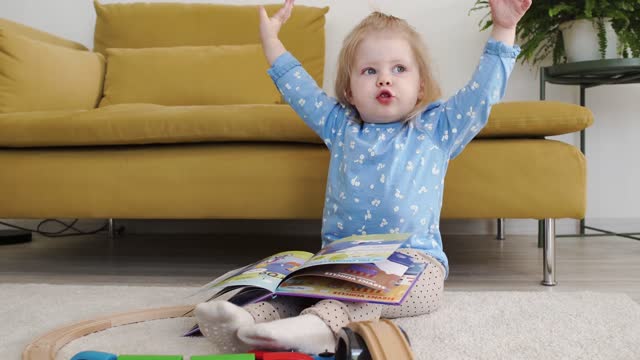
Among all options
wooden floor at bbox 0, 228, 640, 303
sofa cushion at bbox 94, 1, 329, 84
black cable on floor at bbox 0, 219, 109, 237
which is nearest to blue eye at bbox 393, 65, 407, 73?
wooden floor at bbox 0, 228, 640, 303

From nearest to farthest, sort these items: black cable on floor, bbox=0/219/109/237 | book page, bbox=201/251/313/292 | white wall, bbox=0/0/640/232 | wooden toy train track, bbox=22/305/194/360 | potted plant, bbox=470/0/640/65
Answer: wooden toy train track, bbox=22/305/194/360, book page, bbox=201/251/313/292, potted plant, bbox=470/0/640/65, white wall, bbox=0/0/640/232, black cable on floor, bbox=0/219/109/237

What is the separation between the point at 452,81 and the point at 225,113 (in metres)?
1.15

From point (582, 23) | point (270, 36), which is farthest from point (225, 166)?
point (582, 23)

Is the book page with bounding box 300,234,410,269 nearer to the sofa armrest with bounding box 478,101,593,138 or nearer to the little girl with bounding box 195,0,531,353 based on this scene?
the little girl with bounding box 195,0,531,353

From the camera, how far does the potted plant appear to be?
5.80 ft

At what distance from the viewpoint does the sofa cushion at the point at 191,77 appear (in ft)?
6.24

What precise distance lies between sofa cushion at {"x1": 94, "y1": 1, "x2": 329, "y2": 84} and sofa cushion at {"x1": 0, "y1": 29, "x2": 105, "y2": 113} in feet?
1.02

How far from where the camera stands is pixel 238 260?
1653 millimetres

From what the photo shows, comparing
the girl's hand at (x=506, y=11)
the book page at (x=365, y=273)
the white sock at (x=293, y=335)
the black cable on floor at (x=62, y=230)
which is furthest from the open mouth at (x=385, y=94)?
the black cable on floor at (x=62, y=230)

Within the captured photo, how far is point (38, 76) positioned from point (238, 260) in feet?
2.49

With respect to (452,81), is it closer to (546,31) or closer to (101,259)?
(546,31)

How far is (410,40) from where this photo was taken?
1.09 metres

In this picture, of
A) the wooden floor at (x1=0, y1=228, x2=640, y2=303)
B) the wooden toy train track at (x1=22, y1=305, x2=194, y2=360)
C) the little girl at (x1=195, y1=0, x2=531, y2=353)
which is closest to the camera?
the wooden toy train track at (x1=22, y1=305, x2=194, y2=360)

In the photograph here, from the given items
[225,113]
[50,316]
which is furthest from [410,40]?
[50,316]
